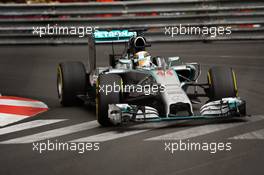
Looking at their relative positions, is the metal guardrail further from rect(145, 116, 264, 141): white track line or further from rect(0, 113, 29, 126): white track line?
rect(145, 116, 264, 141): white track line

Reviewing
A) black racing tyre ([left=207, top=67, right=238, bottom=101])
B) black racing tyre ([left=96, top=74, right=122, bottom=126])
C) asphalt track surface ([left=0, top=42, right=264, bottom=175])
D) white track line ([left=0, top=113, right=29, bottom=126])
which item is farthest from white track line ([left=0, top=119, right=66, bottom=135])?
black racing tyre ([left=207, top=67, right=238, bottom=101])

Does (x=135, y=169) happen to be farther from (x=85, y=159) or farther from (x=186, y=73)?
(x=186, y=73)

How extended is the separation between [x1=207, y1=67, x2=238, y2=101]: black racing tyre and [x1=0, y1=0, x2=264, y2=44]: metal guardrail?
11186 mm

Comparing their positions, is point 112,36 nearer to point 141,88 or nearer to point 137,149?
point 141,88

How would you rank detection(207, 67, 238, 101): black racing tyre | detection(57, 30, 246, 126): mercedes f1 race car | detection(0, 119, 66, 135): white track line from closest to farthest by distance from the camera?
detection(57, 30, 246, 126): mercedes f1 race car < detection(0, 119, 66, 135): white track line < detection(207, 67, 238, 101): black racing tyre

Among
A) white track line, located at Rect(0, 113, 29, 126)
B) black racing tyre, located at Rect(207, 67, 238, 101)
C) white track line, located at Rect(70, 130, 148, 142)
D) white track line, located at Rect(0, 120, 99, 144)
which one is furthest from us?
white track line, located at Rect(0, 113, 29, 126)

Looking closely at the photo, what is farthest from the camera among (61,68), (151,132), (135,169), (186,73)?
(61,68)

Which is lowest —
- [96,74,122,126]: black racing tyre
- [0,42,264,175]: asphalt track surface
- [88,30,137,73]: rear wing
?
[0,42,264,175]: asphalt track surface

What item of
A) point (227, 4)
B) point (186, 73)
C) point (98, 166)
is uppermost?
point (227, 4)

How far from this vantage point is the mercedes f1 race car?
34.7ft

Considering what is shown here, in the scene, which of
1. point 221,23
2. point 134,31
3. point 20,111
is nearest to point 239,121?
point 134,31

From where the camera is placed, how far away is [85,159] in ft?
28.7

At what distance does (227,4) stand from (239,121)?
12589mm

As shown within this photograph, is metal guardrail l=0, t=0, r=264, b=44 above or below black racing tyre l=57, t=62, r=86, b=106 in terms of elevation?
above
